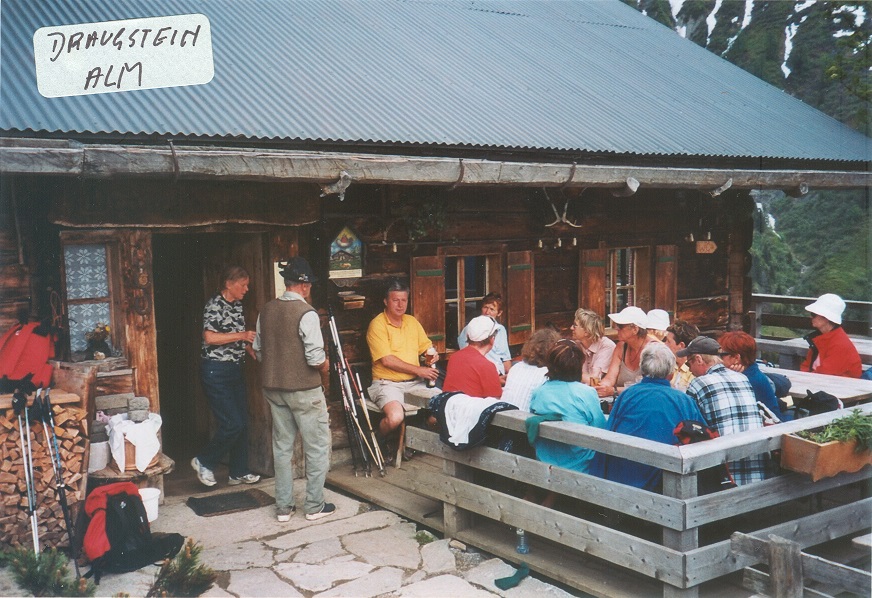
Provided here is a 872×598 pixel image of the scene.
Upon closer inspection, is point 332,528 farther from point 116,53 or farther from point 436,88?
point 436,88

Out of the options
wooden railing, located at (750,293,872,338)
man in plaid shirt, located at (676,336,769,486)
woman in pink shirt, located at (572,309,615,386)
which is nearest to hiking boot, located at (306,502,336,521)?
woman in pink shirt, located at (572,309,615,386)

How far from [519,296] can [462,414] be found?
11.1ft

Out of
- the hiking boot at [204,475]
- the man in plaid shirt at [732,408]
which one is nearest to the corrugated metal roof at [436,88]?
the hiking boot at [204,475]

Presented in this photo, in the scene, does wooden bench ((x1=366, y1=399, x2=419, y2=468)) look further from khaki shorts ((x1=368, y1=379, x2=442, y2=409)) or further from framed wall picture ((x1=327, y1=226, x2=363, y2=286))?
framed wall picture ((x1=327, y1=226, x2=363, y2=286))

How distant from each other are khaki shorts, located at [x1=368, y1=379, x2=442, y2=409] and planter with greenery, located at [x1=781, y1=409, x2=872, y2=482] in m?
3.34

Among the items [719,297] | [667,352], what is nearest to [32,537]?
[667,352]

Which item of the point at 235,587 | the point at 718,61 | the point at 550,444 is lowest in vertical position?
the point at 235,587

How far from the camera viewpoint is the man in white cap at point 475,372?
5.98 m

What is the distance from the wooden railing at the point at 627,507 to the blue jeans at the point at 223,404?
1.82 m

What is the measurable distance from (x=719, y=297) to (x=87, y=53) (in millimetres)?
8659

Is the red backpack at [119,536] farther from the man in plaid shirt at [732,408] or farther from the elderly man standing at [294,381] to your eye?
the man in plaid shirt at [732,408]

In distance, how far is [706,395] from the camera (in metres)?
5.03

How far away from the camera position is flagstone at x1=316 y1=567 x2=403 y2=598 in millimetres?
4902

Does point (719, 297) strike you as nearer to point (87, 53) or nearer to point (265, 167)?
point (265, 167)
